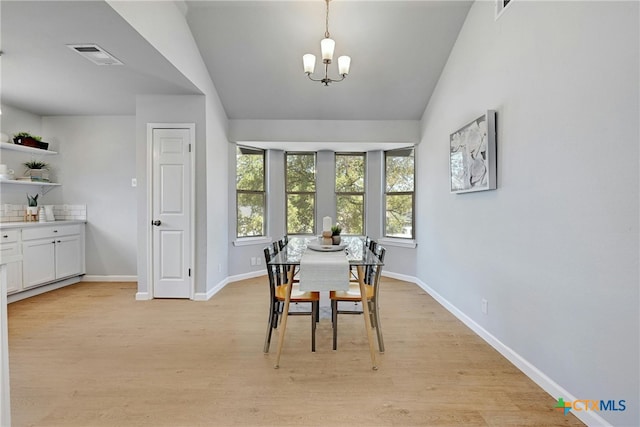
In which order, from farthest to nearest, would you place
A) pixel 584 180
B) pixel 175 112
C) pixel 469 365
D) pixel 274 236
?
pixel 274 236 < pixel 175 112 < pixel 469 365 < pixel 584 180

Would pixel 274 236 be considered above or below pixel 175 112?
below

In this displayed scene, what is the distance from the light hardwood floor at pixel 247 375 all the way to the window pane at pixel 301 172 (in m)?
2.45

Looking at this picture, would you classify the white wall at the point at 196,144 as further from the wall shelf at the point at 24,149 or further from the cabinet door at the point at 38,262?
the wall shelf at the point at 24,149

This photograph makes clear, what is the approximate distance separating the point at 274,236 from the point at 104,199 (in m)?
2.55

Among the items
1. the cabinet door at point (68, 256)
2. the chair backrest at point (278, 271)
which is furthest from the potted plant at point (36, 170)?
the chair backrest at point (278, 271)

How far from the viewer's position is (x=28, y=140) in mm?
4086

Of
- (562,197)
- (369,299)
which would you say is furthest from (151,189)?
(562,197)

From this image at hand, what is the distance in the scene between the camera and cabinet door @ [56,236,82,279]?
4.15 metres

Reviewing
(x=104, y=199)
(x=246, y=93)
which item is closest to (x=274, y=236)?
(x=246, y=93)

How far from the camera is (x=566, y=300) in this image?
5.90 feet

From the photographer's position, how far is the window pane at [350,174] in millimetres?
5223

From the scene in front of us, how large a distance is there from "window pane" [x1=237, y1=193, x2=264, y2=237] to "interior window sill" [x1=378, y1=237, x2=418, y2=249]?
199cm

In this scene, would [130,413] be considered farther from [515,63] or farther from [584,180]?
[515,63]

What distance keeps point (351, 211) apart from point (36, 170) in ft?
15.1
